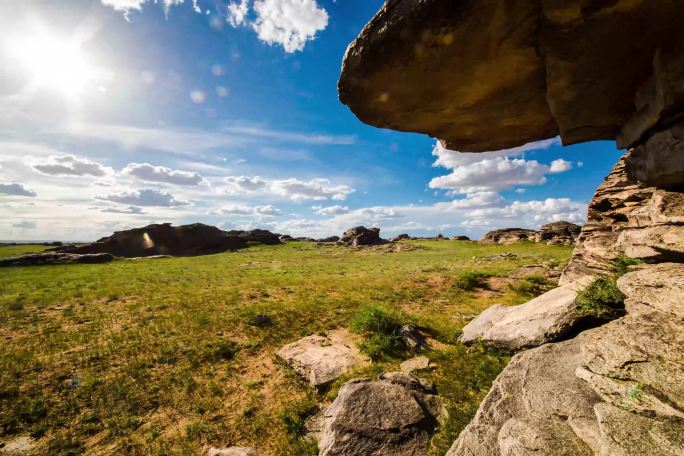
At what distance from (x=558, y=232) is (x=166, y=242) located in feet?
316

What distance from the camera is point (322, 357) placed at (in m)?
11.3

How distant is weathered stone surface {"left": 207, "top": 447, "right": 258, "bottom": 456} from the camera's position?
22.7 ft

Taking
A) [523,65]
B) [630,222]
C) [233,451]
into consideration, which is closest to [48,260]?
[233,451]

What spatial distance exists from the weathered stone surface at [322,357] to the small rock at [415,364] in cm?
139

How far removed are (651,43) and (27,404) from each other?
20.6 metres

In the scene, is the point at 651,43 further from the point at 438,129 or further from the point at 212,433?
the point at 212,433

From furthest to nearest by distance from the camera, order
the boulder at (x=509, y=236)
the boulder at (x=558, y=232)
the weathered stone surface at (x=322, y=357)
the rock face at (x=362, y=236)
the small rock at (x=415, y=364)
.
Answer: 1. the rock face at (x=362, y=236)
2. the boulder at (x=509, y=236)
3. the boulder at (x=558, y=232)
4. the small rock at (x=415, y=364)
5. the weathered stone surface at (x=322, y=357)

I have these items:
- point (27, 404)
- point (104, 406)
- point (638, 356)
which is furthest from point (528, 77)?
point (27, 404)

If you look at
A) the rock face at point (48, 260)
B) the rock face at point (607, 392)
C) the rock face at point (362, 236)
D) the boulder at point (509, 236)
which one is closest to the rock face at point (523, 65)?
the rock face at point (607, 392)

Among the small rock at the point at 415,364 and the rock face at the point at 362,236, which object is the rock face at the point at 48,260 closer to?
the small rock at the point at 415,364

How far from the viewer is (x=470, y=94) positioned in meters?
11.9

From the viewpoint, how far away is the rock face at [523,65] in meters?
8.07

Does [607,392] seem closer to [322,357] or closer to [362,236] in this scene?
[322,357]

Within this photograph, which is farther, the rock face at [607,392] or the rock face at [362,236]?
the rock face at [362,236]
